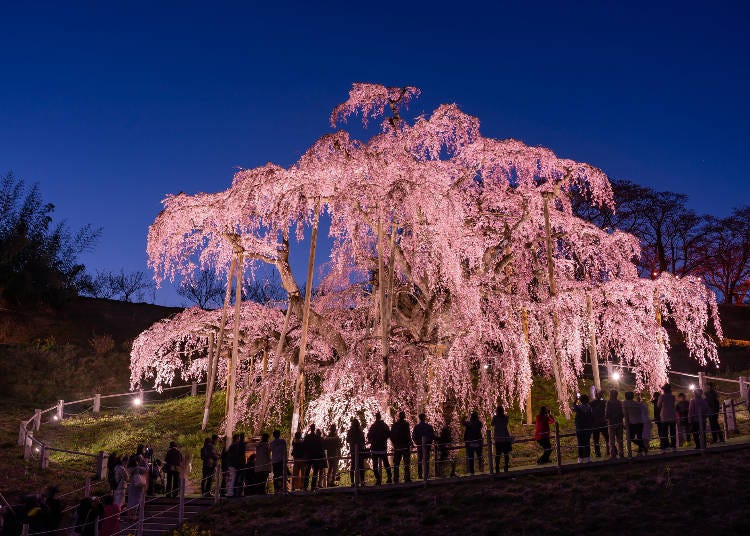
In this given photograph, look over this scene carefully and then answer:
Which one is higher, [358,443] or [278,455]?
[358,443]

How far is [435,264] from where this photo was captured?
20438 mm

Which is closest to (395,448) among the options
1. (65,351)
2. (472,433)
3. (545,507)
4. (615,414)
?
(472,433)

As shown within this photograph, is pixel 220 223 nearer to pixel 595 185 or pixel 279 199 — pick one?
pixel 279 199

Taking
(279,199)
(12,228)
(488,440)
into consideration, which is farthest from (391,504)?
(12,228)

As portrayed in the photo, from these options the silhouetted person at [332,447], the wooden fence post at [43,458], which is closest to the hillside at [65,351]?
the wooden fence post at [43,458]

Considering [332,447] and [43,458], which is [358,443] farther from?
[43,458]

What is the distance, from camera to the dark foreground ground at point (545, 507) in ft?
33.7

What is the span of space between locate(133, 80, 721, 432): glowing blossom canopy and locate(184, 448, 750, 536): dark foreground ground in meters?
3.92

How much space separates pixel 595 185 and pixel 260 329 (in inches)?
537

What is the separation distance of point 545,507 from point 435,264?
998cm

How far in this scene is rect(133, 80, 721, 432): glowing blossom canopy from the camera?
1817cm

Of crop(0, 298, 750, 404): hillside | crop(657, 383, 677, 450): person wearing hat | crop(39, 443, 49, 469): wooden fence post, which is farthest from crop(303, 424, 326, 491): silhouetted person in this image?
crop(0, 298, 750, 404): hillside

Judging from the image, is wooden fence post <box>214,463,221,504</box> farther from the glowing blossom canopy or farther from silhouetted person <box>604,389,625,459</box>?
silhouetted person <box>604,389,625,459</box>

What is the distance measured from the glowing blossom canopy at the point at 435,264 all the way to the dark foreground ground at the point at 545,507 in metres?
3.92
